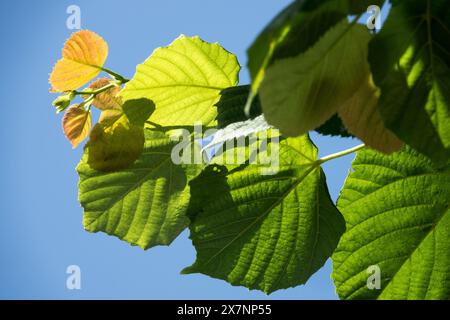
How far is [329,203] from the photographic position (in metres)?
0.95

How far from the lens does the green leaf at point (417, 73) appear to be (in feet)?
1.68

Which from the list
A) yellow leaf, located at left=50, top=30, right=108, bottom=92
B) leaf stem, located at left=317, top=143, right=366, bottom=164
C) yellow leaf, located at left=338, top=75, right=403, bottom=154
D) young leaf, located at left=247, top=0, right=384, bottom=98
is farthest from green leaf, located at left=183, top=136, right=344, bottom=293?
young leaf, located at left=247, top=0, right=384, bottom=98

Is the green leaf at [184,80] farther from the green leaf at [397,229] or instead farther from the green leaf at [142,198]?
the green leaf at [397,229]

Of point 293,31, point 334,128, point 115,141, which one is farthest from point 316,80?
point 115,141

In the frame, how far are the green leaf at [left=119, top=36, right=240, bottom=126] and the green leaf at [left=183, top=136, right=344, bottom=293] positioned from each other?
0.12 m

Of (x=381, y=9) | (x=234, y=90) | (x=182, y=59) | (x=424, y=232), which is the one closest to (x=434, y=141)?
(x=381, y=9)

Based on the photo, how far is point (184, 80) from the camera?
1028 millimetres

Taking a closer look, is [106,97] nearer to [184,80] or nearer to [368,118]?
[184,80]

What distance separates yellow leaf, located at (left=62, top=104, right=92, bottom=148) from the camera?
919 mm

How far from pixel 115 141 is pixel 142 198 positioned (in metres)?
0.21
